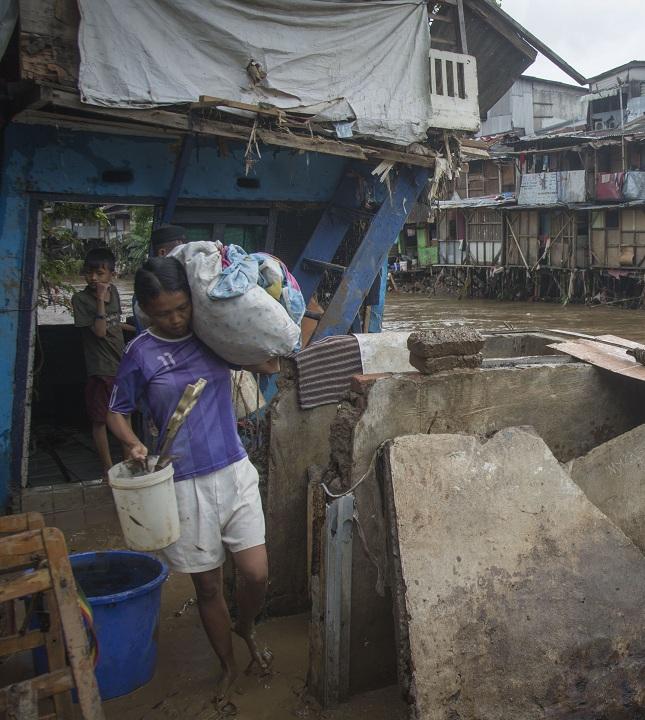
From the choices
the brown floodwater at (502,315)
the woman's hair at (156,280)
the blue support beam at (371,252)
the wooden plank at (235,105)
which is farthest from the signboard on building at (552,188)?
the woman's hair at (156,280)

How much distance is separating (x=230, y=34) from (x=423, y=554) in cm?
427

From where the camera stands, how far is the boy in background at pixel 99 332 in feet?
17.3

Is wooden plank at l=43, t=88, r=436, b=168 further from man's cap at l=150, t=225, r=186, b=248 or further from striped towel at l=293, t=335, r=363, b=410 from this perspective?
striped towel at l=293, t=335, r=363, b=410

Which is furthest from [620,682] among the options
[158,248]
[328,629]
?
[158,248]

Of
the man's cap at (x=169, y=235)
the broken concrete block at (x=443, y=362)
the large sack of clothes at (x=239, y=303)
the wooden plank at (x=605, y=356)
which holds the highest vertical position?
the man's cap at (x=169, y=235)

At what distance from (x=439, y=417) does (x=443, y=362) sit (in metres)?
0.26

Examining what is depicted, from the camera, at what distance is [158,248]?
4.73 meters

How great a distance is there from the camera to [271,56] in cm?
559

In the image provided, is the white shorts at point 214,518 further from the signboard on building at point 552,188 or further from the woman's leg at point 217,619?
the signboard on building at point 552,188

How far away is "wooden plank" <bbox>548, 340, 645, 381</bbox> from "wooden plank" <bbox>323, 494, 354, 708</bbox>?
1645 millimetres

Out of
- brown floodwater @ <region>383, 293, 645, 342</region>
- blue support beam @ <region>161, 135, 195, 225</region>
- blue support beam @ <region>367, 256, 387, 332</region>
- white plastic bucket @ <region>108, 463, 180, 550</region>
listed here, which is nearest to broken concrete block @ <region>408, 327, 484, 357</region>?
white plastic bucket @ <region>108, 463, 180, 550</region>

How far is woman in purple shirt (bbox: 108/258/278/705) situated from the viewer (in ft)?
9.30

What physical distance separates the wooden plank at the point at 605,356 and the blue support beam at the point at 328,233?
3024 mm

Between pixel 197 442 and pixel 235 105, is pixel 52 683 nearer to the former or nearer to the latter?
pixel 197 442
